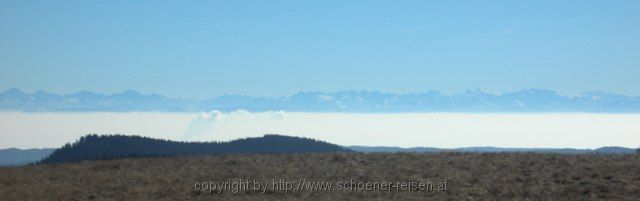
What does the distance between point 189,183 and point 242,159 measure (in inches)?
288

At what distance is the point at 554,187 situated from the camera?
30.7 meters

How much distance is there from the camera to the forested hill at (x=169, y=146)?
129375 mm

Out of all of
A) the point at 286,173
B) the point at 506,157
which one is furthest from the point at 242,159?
the point at 506,157

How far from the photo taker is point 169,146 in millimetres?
131125

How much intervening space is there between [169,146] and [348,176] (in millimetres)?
99655

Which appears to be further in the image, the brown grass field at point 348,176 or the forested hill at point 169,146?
the forested hill at point 169,146

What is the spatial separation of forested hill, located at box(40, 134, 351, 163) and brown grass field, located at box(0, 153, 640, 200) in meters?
85.7

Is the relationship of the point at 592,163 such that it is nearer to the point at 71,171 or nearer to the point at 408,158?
the point at 408,158

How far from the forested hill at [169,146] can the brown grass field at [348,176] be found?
85.7 meters

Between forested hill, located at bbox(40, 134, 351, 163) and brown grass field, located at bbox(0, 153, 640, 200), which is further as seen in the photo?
forested hill, located at bbox(40, 134, 351, 163)

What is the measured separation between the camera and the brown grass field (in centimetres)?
3067

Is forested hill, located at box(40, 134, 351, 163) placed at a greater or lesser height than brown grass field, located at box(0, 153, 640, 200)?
greater

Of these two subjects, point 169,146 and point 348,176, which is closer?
point 348,176

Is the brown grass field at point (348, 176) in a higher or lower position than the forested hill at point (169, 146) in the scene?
lower
